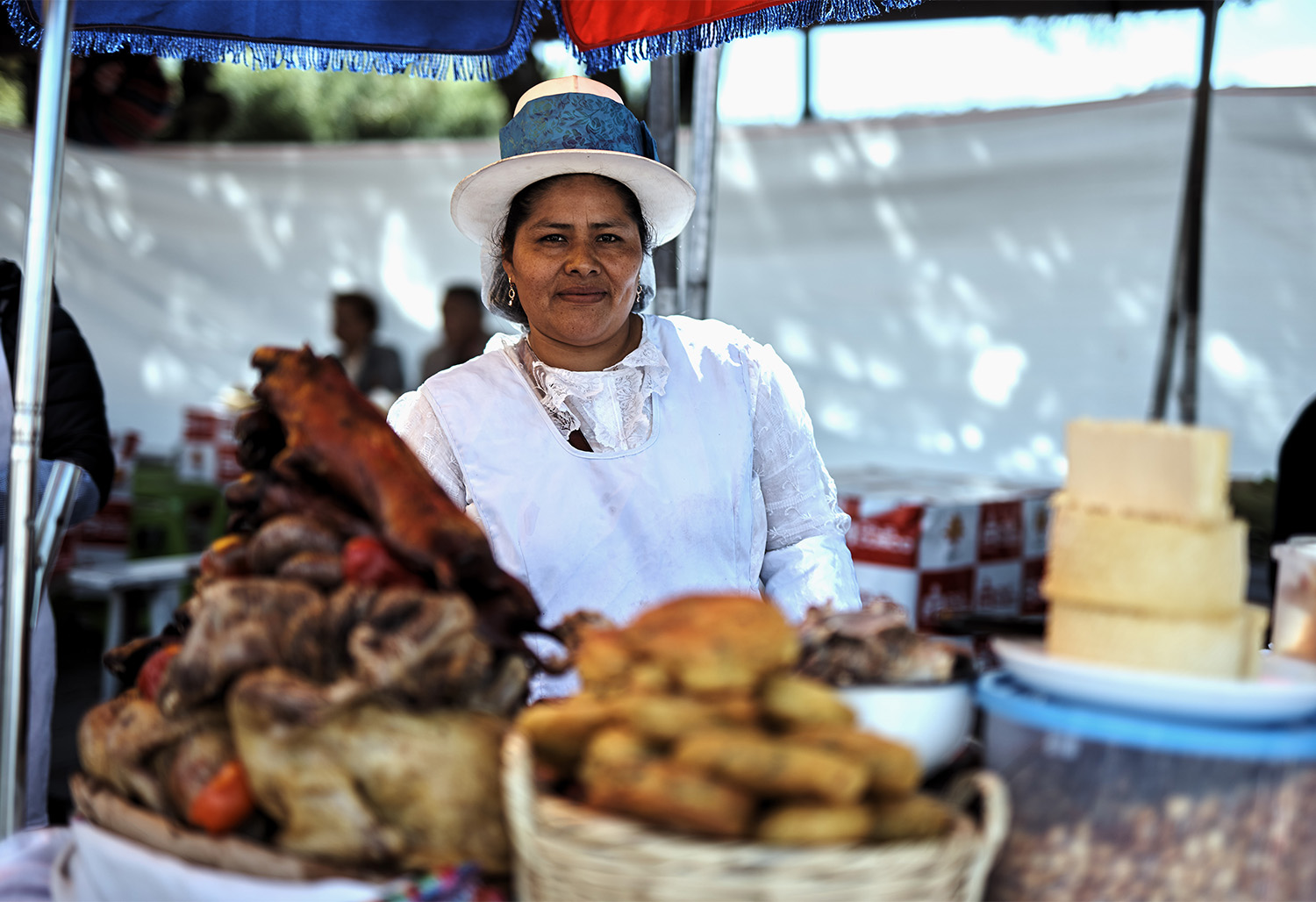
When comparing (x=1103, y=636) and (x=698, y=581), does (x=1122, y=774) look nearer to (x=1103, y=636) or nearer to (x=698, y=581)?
(x=1103, y=636)

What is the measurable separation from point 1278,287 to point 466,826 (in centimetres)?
472

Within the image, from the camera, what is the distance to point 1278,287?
15.3ft

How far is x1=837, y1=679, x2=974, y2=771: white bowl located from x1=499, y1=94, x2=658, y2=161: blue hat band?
1530 millimetres

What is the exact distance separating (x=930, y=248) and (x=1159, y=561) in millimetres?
4554

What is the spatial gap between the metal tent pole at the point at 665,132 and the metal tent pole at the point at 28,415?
1.76 meters

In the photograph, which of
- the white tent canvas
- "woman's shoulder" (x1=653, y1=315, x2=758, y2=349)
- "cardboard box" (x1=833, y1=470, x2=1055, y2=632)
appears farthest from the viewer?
the white tent canvas

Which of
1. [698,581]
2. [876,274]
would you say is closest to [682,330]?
[698,581]

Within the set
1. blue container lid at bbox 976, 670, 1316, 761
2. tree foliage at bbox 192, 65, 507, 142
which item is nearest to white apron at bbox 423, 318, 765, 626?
blue container lid at bbox 976, 670, 1316, 761

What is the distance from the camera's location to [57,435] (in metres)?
3.08

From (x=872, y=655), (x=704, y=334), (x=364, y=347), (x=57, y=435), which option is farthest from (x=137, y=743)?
(x=364, y=347)

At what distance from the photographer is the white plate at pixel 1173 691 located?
1.01 meters

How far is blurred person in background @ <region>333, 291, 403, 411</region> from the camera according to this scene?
23.1 feet

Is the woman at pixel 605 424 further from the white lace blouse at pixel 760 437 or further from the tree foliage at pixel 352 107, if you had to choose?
the tree foliage at pixel 352 107

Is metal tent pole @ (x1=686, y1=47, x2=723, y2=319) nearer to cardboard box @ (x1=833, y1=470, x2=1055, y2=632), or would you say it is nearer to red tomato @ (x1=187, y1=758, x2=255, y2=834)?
cardboard box @ (x1=833, y1=470, x2=1055, y2=632)
